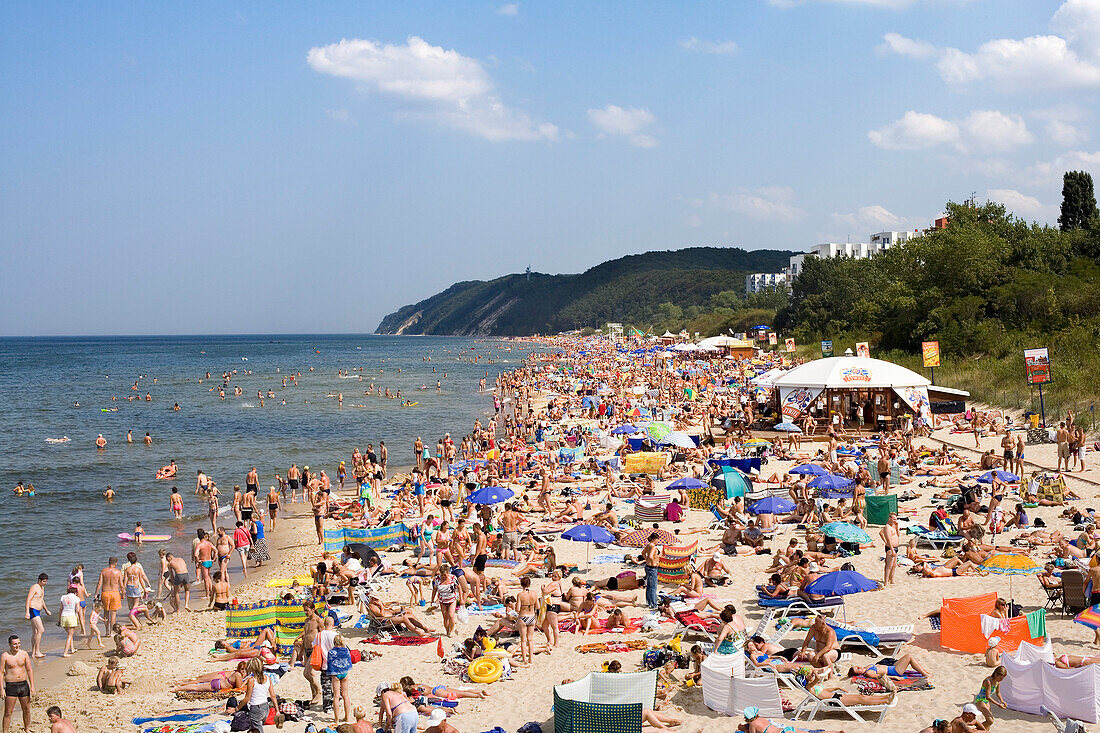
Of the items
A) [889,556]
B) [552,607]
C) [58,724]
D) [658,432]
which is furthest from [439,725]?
[658,432]

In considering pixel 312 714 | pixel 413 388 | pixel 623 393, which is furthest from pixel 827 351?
pixel 413 388

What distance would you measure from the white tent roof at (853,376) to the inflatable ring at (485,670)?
1615cm

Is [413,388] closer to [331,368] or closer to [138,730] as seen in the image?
[331,368]

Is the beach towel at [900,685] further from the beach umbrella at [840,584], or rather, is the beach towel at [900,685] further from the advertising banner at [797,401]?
the advertising banner at [797,401]

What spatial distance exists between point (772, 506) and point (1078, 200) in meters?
50.4

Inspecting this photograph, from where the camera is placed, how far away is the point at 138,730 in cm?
866

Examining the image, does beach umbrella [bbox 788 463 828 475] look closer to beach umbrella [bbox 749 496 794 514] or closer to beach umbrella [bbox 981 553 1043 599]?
beach umbrella [bbox 749 496 794 514]

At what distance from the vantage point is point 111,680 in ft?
32.6

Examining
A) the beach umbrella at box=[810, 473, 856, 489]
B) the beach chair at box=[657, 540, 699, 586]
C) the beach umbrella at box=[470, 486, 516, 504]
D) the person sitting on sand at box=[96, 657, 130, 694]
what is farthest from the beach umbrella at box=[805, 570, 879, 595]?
the person sitting on sand at box=[96, 657, 130, 694]

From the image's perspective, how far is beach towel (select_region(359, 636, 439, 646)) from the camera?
1077cm

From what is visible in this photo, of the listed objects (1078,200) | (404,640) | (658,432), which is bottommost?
(404,640)

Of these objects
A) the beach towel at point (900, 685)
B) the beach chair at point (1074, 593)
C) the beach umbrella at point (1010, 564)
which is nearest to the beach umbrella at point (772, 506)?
the beach umbrella at point (1010, 564)

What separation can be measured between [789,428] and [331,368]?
75574 mm

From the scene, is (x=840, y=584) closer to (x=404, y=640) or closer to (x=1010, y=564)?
(x=1010, y=564)
